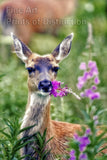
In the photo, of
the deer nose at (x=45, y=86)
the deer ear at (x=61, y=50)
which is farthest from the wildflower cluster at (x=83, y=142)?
the deer ear at (x=61, y=50)

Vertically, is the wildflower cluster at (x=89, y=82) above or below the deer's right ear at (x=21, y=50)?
below

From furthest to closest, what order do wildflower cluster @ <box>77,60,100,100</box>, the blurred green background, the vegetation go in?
the blurred green background → the vegetation → wildflower cluster @ <box>77,60,100,100</box>

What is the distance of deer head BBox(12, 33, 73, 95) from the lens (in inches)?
163

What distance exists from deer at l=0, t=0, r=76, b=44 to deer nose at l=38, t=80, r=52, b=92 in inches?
284

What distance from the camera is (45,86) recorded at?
13.3 ft

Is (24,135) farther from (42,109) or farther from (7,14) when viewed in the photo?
(7,14)

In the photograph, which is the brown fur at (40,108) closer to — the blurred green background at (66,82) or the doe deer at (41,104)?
the doe deer at (41,104)

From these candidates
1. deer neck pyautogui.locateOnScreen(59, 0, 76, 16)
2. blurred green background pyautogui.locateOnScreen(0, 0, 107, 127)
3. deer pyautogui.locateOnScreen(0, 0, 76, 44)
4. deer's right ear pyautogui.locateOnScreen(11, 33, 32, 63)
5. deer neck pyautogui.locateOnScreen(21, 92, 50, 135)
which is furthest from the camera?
deer neck pyautogui.locateOnScreen(59, 0, 76, 16)

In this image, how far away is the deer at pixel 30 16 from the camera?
11.3 meters

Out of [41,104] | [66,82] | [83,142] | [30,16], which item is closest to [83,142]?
[83,142]

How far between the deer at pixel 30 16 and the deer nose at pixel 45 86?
720 cm

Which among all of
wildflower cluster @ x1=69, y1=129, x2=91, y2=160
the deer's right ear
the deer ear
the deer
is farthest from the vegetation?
the deer

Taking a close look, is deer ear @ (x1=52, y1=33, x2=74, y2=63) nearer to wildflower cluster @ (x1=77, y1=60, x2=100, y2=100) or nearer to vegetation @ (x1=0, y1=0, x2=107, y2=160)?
vegetation @ (x1=0, y1=0, x2=107, y2=160)

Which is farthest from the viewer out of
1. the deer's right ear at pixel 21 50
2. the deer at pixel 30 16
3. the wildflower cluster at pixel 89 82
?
the deer at pixel 30 16
